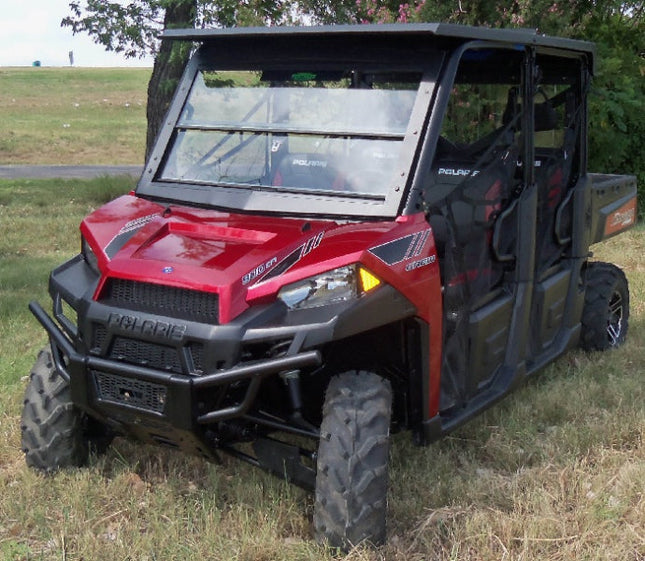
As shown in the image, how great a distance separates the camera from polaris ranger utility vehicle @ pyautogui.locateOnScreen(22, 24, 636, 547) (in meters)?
3.17

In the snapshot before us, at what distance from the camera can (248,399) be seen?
10.3 ft

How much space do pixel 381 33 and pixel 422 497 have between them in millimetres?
1821

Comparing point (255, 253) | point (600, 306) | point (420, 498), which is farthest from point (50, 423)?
point (600, 306)

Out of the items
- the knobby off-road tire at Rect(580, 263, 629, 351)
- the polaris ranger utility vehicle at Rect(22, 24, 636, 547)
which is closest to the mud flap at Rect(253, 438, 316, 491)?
the polaris ranger utility vehicle at Rect(22, 24, 636, 547)

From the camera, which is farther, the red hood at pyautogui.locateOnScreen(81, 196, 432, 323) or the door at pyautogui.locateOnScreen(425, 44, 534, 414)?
the door at pyautogui.locateOnScreen(425, 44, 534, 414)

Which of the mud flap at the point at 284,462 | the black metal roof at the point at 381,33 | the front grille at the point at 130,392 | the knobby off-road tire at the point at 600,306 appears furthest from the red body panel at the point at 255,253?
the knobby off-road tire at the point at 600,306

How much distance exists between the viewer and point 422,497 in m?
3.71

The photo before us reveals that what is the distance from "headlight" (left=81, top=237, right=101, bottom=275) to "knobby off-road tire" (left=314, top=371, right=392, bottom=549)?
107cm

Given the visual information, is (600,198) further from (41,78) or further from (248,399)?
(41,78)

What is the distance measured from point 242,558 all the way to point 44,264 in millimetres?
5598

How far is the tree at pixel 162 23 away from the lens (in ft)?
39.0

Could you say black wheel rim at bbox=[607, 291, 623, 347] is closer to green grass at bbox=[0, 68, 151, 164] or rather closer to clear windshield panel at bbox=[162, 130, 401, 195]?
clear windshield panel at bbox=[162, 130, 401, 195]

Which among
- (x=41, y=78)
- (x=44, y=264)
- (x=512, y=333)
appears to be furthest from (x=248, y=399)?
(x=41, y=78)

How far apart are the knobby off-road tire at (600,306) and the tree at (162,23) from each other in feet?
22.9
